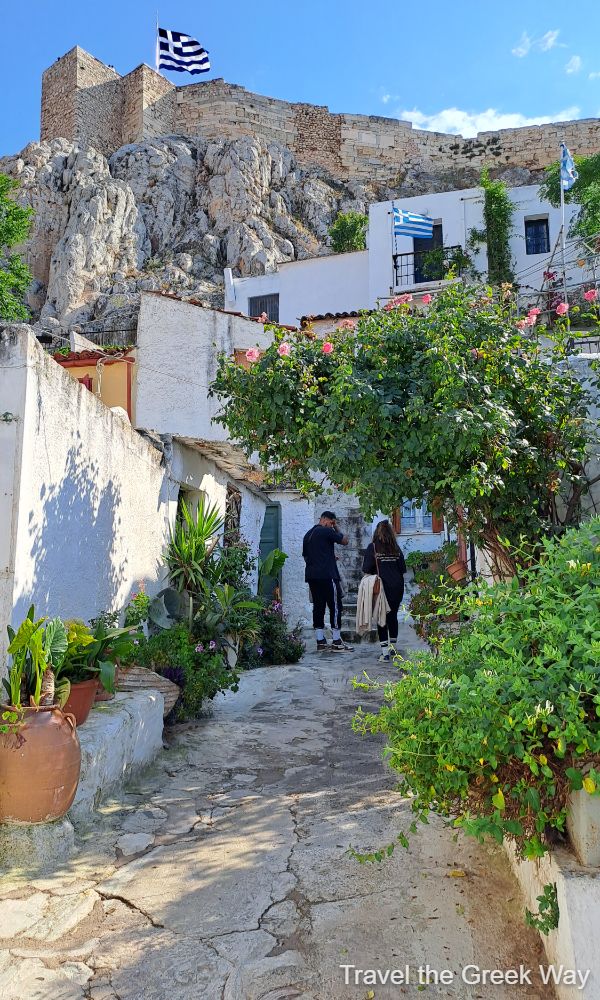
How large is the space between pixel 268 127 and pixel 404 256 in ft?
72.7

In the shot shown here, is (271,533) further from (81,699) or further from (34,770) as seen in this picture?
(34,770)

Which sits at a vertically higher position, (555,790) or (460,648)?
(460,648)

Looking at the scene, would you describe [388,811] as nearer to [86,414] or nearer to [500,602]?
[500,602]

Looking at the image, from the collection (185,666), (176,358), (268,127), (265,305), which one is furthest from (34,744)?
(268,127)

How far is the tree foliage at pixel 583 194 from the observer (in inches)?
829

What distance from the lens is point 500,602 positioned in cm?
262

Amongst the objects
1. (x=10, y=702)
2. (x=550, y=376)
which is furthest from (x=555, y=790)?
(x=550, y=376)

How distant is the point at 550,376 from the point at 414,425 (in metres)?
1.06

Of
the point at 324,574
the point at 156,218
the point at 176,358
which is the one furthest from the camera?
the point at 156,218

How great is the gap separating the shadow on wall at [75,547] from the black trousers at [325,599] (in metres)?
3.94

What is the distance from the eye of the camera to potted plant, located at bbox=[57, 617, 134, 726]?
3.78 meters

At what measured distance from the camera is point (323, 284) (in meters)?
23.2

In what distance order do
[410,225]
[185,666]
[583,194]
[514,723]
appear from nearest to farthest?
[514,723]
[185,666]
[410,225]
[583,194]

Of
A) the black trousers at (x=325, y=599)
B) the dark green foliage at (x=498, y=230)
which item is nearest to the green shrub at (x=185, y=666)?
the black trousers at (x=325, y=599)
